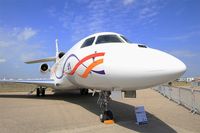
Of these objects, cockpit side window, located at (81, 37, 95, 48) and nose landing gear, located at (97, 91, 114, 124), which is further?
cockpit side window, located at (81, 37, 95, 48)

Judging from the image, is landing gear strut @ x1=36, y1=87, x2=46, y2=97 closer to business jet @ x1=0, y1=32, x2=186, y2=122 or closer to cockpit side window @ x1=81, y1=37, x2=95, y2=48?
business jet @ x1=0, y1=32, x2=186, y2=122

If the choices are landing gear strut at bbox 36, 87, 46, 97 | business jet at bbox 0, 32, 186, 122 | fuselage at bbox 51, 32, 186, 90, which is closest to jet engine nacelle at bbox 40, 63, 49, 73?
landing gear strut at bbox 36, 87, 46, 97

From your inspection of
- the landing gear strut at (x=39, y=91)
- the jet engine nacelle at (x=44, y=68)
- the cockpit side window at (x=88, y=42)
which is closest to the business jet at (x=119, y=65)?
the cockpit side window at (x=88, y=42)

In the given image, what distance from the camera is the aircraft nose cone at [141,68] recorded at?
6.09 metres

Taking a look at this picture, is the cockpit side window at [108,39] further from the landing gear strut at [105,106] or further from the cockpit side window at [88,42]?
the landing gear strut at [105,106]

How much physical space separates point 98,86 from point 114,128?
1.63 m

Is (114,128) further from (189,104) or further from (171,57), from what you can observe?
(189,104)

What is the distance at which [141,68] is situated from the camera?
248 inches

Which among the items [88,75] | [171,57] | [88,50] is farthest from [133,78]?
[88,50]

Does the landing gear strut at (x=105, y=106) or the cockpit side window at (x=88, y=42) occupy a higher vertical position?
the cockpit side window at (x=88, y=42)

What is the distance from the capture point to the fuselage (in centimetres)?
615

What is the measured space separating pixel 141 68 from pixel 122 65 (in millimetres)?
670

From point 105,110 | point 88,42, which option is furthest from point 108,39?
point 105,110

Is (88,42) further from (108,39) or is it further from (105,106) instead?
(105,106)
